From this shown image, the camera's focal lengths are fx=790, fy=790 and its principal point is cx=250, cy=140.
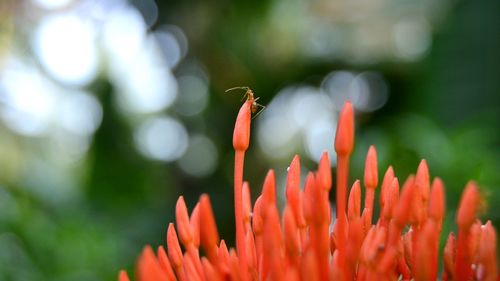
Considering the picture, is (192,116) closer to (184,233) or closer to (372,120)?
(372,120)

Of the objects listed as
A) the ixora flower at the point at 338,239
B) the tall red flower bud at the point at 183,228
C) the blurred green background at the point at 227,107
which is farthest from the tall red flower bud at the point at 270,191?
the blurred green background at the point at 227,107

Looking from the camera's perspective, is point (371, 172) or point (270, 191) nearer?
point (270, 191)

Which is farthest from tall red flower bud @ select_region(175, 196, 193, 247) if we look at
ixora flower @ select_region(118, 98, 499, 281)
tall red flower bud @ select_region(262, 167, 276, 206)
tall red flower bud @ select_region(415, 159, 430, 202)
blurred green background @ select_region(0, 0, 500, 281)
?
blurred green background @ select_region(0, 0, 500, 281)

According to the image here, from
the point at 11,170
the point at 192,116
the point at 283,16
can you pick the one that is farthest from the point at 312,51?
the point at 11,170

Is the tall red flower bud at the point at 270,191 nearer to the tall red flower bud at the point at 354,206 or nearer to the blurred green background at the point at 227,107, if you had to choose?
the tall red flower bud at the point at 354,206

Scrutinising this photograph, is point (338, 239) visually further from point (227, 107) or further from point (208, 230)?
point (227, 107)

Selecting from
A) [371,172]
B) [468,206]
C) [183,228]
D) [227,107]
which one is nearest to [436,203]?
[468,206]
